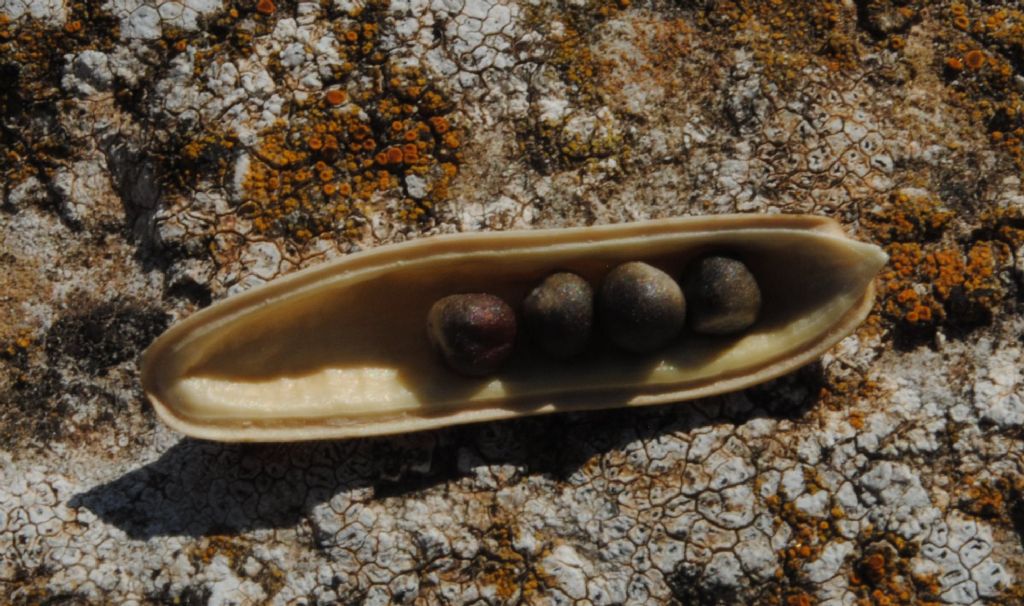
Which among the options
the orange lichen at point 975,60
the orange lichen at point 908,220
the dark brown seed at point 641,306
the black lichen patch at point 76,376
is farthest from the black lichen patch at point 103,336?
the orange lichen at point 975,60

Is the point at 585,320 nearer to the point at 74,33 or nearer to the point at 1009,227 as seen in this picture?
the point at 1009,227

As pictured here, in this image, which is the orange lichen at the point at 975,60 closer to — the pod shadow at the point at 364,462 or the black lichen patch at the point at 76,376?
the pod shadow at the point at 364,462

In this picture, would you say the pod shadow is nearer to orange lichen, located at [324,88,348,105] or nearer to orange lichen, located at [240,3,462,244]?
orange lichen, located at [240,3,462,244]

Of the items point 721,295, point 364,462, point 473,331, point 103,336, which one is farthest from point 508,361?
point 103,336

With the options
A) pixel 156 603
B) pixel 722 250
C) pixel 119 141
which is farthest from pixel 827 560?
pixel 119 141

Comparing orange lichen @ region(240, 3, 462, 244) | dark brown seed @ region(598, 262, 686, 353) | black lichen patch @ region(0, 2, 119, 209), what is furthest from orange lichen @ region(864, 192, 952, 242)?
black lichen patch @ region(0, 2, 119, 209)

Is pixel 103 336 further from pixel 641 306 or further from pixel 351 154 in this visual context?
pixel 641 306
